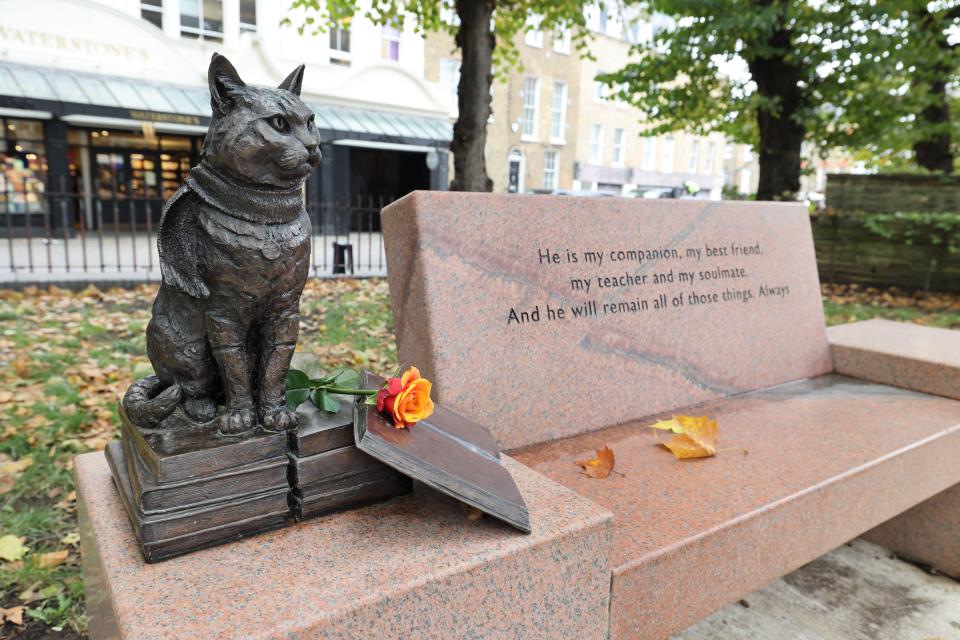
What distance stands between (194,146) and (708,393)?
64.4 feet

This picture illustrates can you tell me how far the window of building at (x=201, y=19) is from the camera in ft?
59.1

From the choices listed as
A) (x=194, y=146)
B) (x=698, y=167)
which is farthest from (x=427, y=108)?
(x=698, y=167)

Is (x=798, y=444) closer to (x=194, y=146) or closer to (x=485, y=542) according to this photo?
(x=485, y=542)

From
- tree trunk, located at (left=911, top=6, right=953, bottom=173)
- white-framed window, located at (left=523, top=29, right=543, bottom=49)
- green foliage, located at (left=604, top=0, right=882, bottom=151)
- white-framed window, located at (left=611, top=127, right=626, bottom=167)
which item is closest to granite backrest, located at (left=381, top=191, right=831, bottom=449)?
green foliage, located at (left=604, top=0, right=882, bottom=151)

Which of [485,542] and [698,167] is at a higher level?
[698,167]

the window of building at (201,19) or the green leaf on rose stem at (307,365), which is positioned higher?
the window of building at (201,19)

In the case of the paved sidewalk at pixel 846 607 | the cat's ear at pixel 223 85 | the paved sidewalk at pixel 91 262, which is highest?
the cat's ear at pixel 223 85

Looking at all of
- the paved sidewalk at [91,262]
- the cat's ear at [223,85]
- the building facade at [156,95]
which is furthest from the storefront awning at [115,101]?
the cat's ear at [223,85]

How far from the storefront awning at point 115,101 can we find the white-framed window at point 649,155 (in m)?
22.2

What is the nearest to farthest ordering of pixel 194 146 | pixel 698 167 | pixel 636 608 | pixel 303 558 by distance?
pixel 303 558 < pixel 636 608 < pixel 194 146 < pixel 698 167

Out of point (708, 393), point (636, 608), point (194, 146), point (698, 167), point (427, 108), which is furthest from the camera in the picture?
point (698, 167)

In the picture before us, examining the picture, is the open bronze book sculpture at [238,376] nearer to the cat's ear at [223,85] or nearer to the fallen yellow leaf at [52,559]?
the cat's ear at [223,85]

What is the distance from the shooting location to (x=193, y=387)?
1.65 metres

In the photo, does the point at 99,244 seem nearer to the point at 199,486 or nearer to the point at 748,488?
the point at 199,486
